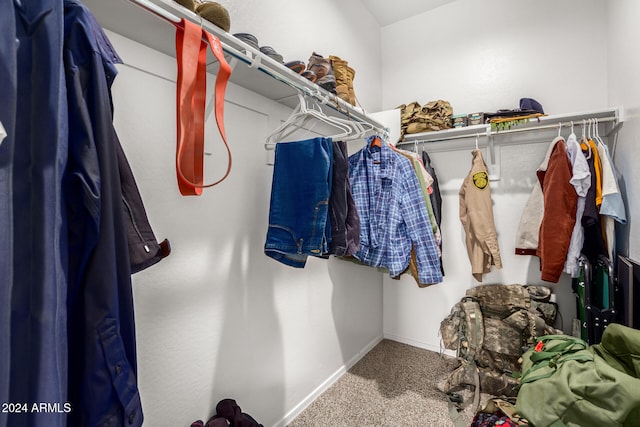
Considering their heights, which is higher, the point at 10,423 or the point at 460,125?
the point at 460,125

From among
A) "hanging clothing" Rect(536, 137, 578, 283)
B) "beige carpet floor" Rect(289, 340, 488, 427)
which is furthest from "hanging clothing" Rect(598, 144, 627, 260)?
"beige carpet floor" Rect(289, 340, 488, 427)

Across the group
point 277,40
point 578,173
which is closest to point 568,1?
point 578,173

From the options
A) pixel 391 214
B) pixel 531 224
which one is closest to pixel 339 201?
pixel 391 214

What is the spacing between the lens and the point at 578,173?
71.2 inches

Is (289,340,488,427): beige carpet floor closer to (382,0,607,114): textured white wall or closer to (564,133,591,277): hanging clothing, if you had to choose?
(564,133,591,277): hanging clothing

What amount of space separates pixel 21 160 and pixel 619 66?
267 cm

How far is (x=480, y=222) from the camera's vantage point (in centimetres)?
227

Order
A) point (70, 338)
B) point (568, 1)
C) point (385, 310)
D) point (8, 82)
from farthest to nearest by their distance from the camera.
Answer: point (385, 310), point (568, 1), point (70, 338), point (8, 82)

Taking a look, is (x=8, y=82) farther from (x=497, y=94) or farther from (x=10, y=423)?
(x=497, y=94)

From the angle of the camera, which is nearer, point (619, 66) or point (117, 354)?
point (117, 354)

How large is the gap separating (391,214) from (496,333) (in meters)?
1.28

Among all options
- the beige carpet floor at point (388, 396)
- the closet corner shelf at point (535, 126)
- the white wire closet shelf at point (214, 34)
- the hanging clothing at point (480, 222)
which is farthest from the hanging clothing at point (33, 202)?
the hanging clothing at point (480, 222)

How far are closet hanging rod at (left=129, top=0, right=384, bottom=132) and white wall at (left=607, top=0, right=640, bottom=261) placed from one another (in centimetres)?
137

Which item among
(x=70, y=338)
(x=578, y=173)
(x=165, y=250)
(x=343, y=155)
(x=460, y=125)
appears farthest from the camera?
(x=460, y=125)
